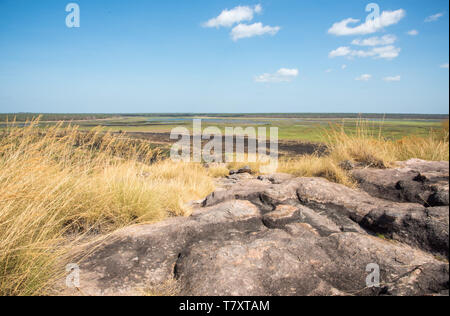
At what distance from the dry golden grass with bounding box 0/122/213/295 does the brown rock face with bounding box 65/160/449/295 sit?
0.39 m

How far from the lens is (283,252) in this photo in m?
2.30

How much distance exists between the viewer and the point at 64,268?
6.98ft

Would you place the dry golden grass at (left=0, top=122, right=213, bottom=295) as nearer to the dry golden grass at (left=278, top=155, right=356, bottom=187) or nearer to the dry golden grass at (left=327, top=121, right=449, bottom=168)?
the dry golden grass at (left=278, top=155, right=356, bottom=187)

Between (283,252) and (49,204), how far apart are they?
2312mm

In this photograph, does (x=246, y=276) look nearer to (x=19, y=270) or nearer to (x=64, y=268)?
(x=64, y=268)

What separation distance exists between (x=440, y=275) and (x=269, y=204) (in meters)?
2.19

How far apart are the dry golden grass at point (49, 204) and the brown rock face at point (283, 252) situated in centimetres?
39

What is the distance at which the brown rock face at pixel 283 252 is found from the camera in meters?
1.92

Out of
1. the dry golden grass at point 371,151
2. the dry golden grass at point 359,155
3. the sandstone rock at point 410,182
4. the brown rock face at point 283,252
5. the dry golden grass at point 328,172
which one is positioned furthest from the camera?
the dry golden grass at point 371,151

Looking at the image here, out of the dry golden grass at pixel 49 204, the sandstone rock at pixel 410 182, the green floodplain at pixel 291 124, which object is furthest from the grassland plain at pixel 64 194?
the green floodplain at pixel 291 124

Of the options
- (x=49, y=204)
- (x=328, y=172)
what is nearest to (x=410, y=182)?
(x=328, y=172)

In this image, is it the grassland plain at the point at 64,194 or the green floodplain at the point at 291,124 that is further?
the green floodplain at the point at 291,124

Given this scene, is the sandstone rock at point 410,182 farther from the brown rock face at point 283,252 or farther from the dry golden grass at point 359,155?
the dry golden grass at point 359,155
